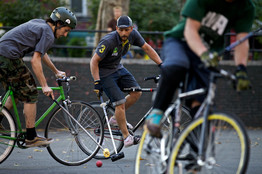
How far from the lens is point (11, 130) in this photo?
5.65m

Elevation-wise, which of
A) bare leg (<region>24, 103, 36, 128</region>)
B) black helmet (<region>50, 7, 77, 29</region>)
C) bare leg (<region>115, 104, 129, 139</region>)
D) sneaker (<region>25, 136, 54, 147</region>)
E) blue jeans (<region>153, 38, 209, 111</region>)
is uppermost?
black helmet (<region>50, 7, 77, 29</region>)

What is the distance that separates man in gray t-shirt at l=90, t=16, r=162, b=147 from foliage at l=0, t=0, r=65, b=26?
248 inches

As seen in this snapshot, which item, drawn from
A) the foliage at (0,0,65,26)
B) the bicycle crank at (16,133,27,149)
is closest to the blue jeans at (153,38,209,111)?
the bicycle crank at (16,133,27,149)

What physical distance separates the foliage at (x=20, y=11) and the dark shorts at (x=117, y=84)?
6.29 metres

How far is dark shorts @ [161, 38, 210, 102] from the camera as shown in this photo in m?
3.98

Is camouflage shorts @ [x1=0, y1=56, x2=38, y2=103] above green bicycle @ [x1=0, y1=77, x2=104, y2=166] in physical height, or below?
above

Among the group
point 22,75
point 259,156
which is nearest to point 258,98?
point 259,156

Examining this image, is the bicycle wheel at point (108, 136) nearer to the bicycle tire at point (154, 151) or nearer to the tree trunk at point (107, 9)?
the bicycle tire at point (154, 151)

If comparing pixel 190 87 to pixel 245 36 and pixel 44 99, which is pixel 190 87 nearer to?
pixel 245 36

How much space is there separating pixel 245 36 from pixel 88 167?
291 cm

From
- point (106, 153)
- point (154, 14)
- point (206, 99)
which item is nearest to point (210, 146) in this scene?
point (206, 99)

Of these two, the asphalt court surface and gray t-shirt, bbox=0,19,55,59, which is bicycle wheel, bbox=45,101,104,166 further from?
gray t-shirt, bbox=0,19,55,59

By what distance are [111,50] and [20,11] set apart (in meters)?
6.67

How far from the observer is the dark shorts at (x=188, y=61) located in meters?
3.98
